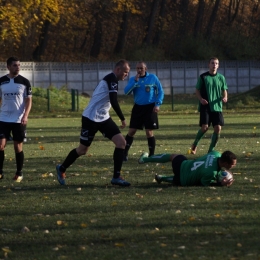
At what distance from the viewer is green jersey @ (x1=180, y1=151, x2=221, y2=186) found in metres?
11.4

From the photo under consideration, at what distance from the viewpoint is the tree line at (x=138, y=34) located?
200ft

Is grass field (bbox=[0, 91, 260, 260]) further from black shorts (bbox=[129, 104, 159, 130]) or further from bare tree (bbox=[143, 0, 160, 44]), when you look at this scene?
bare tree (bbox=[143, 0, 160, 44])

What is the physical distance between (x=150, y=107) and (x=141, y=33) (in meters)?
53.6

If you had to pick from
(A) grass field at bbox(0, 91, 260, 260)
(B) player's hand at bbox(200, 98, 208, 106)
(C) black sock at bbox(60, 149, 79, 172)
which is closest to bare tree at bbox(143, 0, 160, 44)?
(B) player's hand at bbox(200, 98, 208, 106)

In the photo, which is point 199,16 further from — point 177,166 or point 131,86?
point 177,166

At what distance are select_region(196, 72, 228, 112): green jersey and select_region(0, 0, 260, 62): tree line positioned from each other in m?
39.8

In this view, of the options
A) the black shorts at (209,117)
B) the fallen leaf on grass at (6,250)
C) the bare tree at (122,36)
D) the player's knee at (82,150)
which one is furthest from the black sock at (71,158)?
the bare tree at (122,36)

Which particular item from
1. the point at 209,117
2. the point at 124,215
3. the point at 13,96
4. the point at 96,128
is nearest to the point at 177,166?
the point at 96,128

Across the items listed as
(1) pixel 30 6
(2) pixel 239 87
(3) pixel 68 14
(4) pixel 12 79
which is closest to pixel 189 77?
(2) pixel 239 87

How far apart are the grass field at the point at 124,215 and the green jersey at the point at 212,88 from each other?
1.45 metres

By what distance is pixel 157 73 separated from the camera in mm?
57938

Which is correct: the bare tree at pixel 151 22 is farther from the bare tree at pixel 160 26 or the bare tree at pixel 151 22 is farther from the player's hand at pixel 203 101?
the player's hand at pixel 203 101

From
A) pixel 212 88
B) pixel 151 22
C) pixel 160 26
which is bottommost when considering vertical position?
pixel 212 88

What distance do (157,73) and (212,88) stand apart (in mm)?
40969
